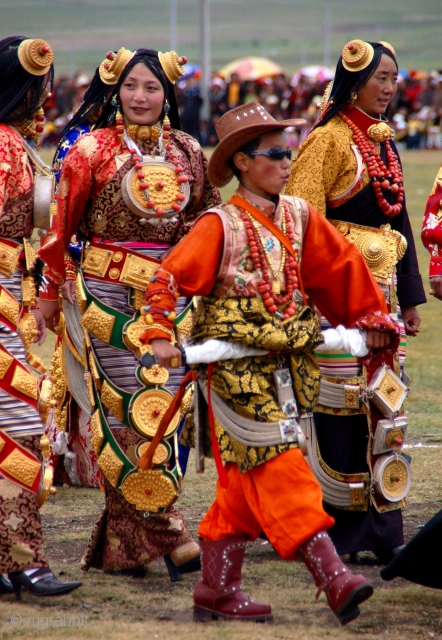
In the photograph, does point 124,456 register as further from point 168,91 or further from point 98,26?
point 98,26

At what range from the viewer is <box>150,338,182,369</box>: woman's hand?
13.6 feet

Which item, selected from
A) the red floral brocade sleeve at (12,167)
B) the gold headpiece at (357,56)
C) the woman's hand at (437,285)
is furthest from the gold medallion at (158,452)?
the gold headpiece at (357,56)

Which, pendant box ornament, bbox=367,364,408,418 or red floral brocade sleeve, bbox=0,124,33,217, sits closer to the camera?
red floral brocade sleeve, bbox=0,124,33,217

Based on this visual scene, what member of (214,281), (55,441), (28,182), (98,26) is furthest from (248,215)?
(98,26)

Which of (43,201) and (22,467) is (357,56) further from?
(22,467)

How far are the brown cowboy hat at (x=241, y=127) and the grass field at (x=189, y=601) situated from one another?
1719 mm

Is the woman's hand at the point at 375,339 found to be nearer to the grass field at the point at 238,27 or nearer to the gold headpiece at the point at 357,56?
the gold headpiece at the point at 357,56

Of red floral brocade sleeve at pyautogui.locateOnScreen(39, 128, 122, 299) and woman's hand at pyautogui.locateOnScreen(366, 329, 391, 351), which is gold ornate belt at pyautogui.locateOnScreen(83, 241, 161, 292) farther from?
woman's hand at pyautogui.locateOnScreen(366, 329, 391, 351)

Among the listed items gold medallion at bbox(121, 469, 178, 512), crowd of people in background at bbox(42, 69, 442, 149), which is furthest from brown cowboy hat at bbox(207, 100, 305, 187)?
crowd of people in background at bbox(42, 69, 442, 149)

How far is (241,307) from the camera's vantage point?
436 centimetres

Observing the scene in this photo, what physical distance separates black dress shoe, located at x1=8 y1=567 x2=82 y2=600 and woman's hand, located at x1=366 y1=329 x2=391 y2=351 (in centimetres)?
150

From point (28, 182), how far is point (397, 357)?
186 cm

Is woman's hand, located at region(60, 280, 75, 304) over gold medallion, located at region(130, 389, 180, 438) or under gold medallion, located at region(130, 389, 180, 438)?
over

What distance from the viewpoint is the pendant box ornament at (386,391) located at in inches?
207
